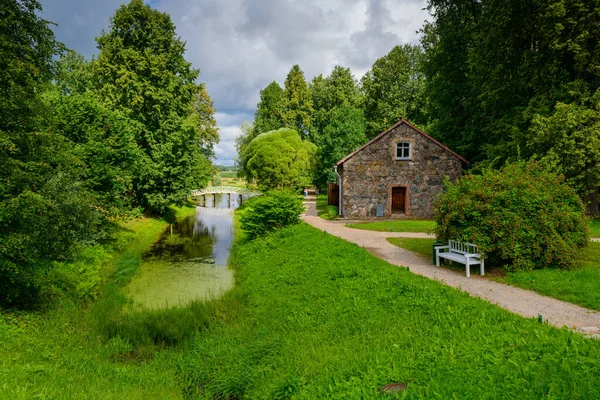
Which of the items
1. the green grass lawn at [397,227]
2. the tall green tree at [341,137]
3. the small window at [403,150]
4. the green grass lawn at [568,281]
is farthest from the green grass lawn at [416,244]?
the tall green tree at [341,137]

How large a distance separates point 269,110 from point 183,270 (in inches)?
1892

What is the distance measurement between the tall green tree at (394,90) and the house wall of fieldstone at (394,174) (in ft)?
59.1

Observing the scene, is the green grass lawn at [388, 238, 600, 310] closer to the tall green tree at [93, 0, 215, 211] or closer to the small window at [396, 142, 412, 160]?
the small window at [396, 142, 412, 160]

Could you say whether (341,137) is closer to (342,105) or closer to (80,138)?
(342,105)

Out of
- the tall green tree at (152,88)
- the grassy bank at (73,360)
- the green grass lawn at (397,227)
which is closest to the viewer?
the grassy bank at (73,360)

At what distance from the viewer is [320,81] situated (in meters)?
56.7

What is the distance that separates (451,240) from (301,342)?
7099 mm

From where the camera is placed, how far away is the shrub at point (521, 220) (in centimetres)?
1073

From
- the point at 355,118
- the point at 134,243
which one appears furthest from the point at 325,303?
the point at 355,118

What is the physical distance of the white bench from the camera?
1099 cm

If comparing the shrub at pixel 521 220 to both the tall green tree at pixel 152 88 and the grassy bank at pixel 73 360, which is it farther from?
the tall green tree at pixel 152 88

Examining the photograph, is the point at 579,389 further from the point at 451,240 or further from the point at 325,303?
the point at 451,240

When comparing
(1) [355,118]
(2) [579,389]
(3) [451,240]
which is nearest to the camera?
(2) [579,389]

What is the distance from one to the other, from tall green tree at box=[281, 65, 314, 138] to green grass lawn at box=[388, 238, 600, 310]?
45027mm
